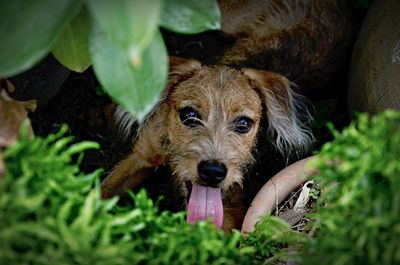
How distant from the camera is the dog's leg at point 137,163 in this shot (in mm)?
2992

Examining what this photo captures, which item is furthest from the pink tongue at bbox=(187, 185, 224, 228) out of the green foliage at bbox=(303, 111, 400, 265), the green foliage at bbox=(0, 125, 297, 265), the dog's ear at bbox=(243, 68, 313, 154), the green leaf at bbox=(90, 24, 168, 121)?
the green leaf at bbox=(90, 24, 168, 121)

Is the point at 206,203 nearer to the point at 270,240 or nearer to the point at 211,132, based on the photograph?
the point at 211,132

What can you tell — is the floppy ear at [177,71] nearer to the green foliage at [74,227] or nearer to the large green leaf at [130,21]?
the green foliage at [74,227]

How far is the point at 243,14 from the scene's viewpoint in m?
3.40

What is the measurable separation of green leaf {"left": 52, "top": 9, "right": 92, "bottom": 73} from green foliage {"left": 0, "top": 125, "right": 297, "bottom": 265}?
1.25ft

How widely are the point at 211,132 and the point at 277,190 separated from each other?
1.43 ft

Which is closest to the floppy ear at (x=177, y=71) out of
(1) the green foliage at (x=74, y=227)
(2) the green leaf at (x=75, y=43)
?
(2) the green leaf at (x=75, y=43)

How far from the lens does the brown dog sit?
273cm

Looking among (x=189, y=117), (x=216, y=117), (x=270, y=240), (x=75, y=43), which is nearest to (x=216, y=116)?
(x=216, y=117)

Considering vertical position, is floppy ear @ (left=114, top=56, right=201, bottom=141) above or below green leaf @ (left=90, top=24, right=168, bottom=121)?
below

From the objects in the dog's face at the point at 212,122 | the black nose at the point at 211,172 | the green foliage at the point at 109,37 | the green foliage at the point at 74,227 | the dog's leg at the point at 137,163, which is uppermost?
the green foliage at the point at 109,37

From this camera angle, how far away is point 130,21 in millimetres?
1212

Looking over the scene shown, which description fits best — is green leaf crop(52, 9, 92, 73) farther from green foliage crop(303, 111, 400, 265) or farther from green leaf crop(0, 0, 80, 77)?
green foliage crop(303, 111, 400, 265)

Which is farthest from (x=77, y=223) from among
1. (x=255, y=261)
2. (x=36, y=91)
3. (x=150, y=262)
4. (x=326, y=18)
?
(x=326, y=18)
